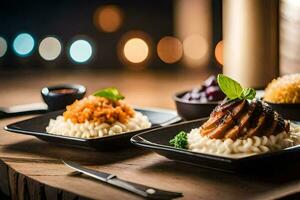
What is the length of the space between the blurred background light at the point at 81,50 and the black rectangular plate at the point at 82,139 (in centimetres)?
1401

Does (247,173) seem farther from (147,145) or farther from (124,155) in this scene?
(124,155)

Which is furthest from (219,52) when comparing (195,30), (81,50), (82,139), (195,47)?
(82,139)

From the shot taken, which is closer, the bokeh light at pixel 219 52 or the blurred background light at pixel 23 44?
the bokeh light at pixel 219 52

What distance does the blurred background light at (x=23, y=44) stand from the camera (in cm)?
1712

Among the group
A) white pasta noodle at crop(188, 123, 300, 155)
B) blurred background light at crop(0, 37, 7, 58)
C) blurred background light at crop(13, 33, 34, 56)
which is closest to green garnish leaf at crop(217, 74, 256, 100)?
white pasta noodle at crop(188, 123, 300, 155)

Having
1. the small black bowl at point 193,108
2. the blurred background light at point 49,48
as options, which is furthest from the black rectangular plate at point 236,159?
the blurred background light at point 49,48

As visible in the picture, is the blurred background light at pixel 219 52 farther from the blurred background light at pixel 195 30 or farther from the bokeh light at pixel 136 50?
the bokeh light at pixel 136 50

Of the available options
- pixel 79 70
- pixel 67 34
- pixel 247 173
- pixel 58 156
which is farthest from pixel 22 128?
pixel 67 34

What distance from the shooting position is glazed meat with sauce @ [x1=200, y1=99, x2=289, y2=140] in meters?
2.14

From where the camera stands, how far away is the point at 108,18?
17.0 m

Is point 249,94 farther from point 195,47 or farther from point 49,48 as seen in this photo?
point 195,47

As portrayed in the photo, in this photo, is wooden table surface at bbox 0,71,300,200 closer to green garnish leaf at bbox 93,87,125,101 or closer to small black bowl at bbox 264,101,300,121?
green garnish leaf at bbox 93,87,125,101

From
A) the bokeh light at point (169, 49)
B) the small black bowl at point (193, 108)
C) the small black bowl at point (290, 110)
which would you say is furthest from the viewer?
the bokeh light at point (169, 49)

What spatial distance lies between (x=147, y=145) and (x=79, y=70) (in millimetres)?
14284
